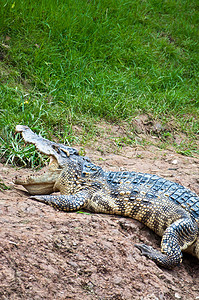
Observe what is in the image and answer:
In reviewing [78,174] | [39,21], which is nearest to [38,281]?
[78,174]

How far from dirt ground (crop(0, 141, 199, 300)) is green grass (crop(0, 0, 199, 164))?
2005 millimetres

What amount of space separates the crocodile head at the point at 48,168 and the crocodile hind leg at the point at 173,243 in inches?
49.2

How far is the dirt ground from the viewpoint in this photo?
2.23 m

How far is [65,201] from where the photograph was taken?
339 centimetres

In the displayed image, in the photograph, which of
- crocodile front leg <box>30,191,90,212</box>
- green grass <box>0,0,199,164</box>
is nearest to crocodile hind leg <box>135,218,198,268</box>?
crocodile front leg <box>30,191,90,212</box>

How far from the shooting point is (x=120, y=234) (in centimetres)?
312

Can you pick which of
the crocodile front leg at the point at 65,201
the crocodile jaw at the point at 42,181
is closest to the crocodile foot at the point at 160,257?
the crocodile front leg at the point at 65,201

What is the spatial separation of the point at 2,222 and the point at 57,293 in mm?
788

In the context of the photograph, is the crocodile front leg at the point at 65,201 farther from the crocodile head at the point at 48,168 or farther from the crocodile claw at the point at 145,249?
the crocodile claw at the point at 145,249

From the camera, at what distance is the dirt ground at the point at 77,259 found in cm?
223

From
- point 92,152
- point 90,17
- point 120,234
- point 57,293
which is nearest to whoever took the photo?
point 57,293

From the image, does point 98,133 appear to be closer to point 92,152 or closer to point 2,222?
point 92,152

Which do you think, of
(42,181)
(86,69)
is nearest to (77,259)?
(42,181)

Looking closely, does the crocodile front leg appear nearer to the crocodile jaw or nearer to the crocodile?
the crocodile
